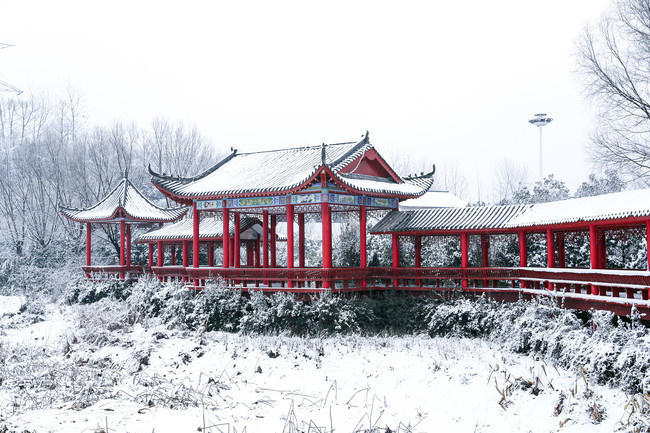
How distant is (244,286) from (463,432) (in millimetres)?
10002

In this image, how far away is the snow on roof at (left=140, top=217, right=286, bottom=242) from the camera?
23.6 m

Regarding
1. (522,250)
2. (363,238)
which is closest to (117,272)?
(363,238)

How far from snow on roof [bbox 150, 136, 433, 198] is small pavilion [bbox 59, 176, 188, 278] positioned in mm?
4998

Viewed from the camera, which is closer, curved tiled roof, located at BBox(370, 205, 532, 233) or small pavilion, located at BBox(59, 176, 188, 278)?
curved tiled roof, located at BBox(370, 205, 532, 233)

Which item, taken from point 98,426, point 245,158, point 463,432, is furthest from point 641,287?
point 245,158

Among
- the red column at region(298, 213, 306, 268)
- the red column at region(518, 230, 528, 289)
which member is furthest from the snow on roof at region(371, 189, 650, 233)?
the red column at region(298, 213, 306, 268)

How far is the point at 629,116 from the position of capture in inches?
824

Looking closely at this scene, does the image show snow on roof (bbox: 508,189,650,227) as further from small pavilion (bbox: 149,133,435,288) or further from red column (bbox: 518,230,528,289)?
small pavilion (bbox: 149,133,435,288)

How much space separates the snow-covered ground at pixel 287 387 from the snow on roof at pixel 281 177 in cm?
465

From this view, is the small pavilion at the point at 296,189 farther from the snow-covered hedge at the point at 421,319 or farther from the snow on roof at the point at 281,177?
the snow-covered hedge at the point at 421,319

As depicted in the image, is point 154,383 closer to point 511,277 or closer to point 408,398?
point 408,398

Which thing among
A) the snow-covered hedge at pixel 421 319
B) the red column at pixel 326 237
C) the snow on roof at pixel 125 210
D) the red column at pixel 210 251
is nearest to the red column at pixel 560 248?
the snow-covered hedge at pixel 421 319

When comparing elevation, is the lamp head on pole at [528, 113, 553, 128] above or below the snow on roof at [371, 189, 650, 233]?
above

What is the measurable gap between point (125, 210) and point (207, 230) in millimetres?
3766
